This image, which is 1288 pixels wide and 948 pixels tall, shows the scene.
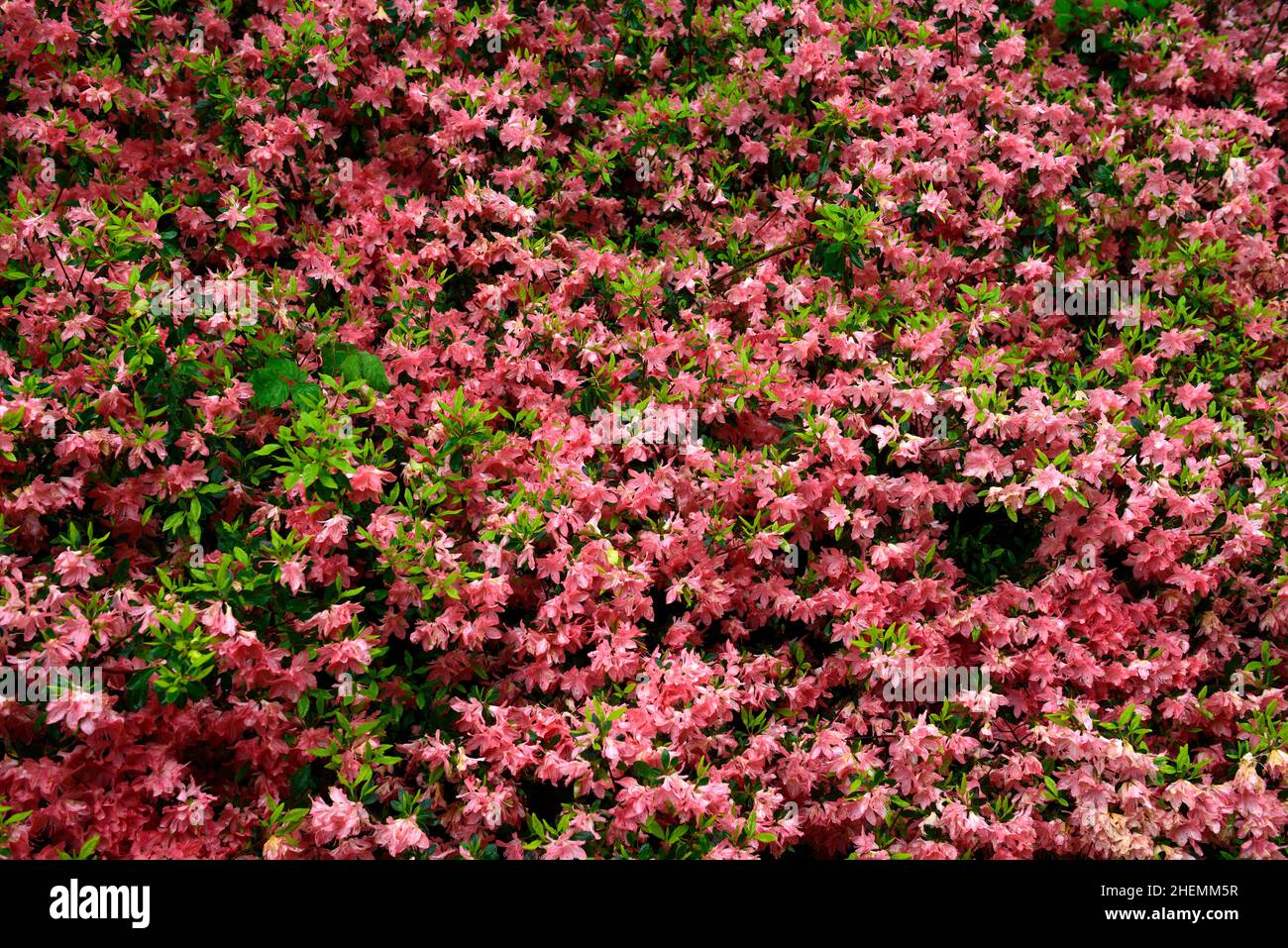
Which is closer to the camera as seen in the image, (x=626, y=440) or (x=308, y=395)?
(x=308, y=395)

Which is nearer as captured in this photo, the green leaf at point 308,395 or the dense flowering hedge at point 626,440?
the dense flowering hedge at point 626,440

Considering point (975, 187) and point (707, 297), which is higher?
point (975, 187)

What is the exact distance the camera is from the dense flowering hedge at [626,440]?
296 centimetres

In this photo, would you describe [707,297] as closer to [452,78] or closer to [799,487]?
[799,487]

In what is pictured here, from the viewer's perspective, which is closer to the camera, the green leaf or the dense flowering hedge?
the dense flowering hedge

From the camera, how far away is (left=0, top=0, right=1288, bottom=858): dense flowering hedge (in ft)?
9.72

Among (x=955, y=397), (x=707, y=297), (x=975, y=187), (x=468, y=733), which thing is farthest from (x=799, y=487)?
(x=975, y=187)

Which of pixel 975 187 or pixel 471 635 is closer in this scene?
pixel 471 635

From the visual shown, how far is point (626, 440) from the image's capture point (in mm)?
3525

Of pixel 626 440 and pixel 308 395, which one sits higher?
pixel 308 395
